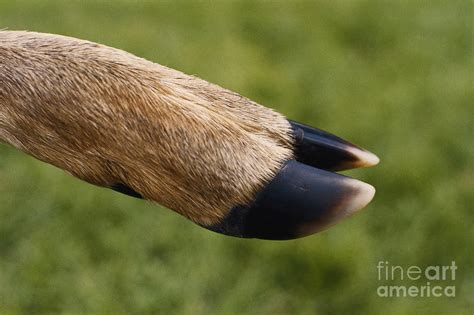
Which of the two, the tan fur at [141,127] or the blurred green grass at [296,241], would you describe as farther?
the blurred green grass at [296,241]

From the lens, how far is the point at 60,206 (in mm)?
3312

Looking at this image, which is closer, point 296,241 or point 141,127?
point 141,127

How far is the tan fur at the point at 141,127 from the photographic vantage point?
4.29ft
